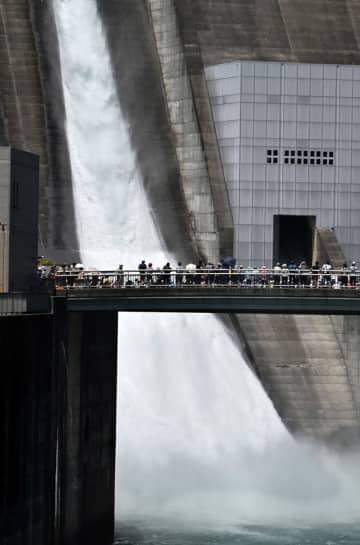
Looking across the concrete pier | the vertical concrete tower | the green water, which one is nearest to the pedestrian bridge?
the concrete pier

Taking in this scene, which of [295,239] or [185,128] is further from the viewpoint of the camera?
[295,239]

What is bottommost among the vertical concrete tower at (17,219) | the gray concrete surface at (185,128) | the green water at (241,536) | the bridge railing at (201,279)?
the green water at (241,536)

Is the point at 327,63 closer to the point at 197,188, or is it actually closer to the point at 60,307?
the point at 197,188

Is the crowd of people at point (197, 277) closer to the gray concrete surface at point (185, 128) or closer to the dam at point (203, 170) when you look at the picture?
the dam at point (203, 170)

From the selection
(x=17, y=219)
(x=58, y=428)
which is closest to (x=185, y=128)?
(x=17, y=219)

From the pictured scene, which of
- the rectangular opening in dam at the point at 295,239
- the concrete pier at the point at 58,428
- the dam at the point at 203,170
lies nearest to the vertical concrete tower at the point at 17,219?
the concrete pier at the point at 58,428

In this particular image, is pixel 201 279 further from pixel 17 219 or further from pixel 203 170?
pixel 203 170
